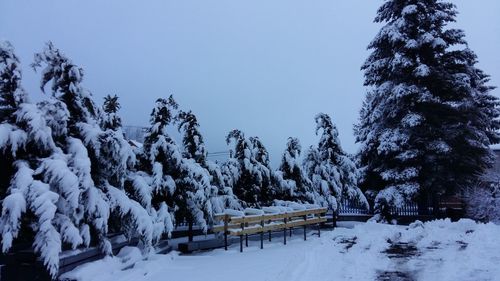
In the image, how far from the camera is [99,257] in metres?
9.23

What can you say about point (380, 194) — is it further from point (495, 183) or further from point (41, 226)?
point (41, 226)

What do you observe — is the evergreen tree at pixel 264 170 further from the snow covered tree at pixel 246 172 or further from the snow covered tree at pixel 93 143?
the snow covered tree at pixel 93 143

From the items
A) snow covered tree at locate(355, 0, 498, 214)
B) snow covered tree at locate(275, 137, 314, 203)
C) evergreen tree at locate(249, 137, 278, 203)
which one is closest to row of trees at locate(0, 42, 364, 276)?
evergreen tree at locate(249, 137, 278, 203)

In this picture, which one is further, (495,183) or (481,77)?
(481,77)

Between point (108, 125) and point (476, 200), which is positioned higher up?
point (108, 125)

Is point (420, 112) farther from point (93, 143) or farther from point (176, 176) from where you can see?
point (93, 143)

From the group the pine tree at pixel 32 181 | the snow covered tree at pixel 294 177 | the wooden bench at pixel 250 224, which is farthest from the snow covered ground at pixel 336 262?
the snow covered tree at pixel 294 177

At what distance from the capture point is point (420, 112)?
866 inches

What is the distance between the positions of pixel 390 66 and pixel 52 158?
60.9ft

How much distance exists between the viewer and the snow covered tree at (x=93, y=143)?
8.80 meters

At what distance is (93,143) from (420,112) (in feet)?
57.7

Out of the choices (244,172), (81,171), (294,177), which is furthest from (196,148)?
(81,171)

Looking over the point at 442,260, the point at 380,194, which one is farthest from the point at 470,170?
the point at 442,260

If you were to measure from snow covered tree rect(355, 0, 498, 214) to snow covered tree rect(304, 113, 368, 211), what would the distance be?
176 cm
